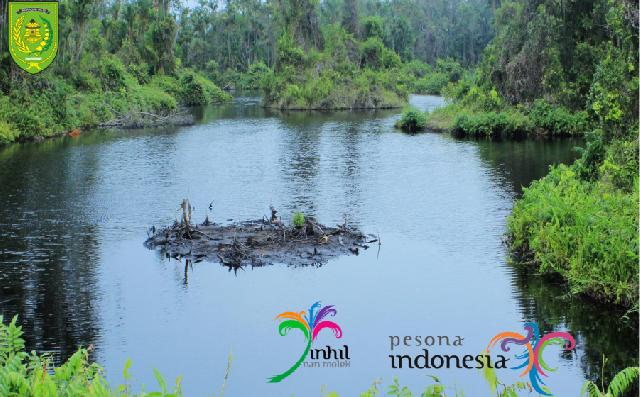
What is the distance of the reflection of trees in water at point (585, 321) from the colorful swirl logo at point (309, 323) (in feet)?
12.4

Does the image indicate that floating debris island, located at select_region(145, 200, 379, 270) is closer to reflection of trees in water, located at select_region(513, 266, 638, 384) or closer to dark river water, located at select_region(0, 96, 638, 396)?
dark river water, located at select_region(0, 96, 638, 396)

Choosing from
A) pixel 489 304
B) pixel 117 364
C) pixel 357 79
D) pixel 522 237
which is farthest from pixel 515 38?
pixel 117 364

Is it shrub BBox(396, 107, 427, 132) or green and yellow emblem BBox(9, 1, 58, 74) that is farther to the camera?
shrub BBox(396, 107, 427, 132)

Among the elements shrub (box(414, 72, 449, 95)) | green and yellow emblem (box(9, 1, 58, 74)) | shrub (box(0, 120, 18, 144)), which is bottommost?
shrub (box(0, 120, 18, 144))

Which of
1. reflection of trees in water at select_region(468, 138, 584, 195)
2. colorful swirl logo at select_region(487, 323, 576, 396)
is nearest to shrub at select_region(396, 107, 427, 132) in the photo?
reflection of trees in water at select_region(468, 138, 584, 195)

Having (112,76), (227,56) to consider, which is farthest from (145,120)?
(227,56)

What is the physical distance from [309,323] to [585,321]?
5.28 meters

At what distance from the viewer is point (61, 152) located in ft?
135

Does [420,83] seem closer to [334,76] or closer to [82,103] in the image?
[334,76]

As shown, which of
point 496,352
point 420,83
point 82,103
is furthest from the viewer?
point 420,83

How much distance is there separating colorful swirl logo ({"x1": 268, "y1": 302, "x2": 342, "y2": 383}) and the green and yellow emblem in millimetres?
24882

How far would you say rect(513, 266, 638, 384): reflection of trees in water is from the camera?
14.7 metres

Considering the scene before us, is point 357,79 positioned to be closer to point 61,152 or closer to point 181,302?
point 61,152

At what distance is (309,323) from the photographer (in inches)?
683
